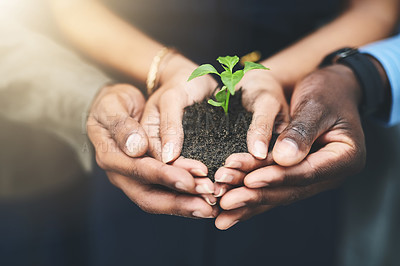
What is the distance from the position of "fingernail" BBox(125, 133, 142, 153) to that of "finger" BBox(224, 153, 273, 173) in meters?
0.20

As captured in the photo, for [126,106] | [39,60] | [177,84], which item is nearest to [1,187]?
[39,60]

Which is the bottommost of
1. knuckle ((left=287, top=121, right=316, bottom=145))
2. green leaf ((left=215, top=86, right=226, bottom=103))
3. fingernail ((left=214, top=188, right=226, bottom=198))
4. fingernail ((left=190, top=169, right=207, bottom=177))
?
fingernail ((left=214, top=188, right=226, bottom=198))

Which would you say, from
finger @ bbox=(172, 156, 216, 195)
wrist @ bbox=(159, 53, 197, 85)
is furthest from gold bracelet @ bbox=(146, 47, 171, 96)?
finger @ bbox=(172, 156, 216, 195)

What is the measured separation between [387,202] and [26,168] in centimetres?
140

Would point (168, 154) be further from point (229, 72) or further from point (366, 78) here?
point (366, 78)

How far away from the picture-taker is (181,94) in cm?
89

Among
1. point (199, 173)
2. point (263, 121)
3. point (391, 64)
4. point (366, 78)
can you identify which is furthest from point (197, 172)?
point (391, 64)

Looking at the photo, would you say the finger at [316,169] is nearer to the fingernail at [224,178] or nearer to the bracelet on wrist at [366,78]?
the fingernail at [224,178]

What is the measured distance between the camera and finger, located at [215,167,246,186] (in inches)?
26.3

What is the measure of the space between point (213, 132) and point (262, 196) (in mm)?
226

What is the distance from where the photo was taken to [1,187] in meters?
1.15

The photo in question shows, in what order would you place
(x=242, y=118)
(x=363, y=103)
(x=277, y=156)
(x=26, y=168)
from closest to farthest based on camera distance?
1. (x=277, y=156)
2. (x=242, y=118)
3. (x=363, y=103)
4. (x=26, y=168)

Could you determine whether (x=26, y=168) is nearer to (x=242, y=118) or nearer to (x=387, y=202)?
(x=242, y=118)

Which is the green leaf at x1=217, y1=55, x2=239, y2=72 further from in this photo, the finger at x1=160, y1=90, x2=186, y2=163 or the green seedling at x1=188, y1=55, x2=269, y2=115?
the finger at x1=160, y1=90, x2=186, y2=163
